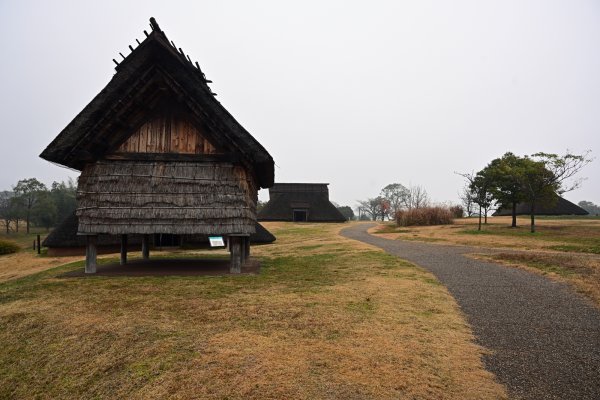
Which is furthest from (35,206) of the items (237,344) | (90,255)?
(237,344)

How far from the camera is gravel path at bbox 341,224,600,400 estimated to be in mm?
3566

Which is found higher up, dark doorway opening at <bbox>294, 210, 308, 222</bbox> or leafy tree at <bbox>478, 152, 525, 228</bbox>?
leafy tree at <bbox>478, 152, 525, 228</bbox>

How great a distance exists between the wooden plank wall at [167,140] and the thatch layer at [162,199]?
49cm

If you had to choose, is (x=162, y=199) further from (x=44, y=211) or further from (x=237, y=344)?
(x=44, y=211)

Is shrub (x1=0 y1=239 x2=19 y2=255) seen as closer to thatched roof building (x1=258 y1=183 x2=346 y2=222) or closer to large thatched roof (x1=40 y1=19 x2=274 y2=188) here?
large thatched roof (x1=40 y1=19 x2=274 y2=188)

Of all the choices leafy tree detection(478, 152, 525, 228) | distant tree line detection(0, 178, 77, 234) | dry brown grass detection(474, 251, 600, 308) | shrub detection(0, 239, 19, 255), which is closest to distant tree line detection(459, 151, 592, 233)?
leafy tree detection(478, 152, 525, 228)

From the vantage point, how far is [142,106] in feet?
31.6

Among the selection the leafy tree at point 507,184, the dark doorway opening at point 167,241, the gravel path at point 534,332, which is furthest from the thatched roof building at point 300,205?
the gravel path at point 534,332

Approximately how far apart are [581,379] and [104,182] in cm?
1062

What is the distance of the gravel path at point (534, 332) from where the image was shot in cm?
357

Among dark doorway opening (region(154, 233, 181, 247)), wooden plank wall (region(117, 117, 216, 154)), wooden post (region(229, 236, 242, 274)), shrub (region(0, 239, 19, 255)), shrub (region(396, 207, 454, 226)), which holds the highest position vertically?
wooden plank wall (region(117, 117, 216, 154))

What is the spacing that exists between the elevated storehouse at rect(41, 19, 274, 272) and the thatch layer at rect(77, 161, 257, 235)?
28 mm

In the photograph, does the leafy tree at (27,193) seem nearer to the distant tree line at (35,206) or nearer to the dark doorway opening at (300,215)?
the distant tree line at (35,206)

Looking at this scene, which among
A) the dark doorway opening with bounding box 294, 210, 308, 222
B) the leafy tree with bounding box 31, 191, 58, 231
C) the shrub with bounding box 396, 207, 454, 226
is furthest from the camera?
the leafy tree with bounding box 31, 191, 58, 231
